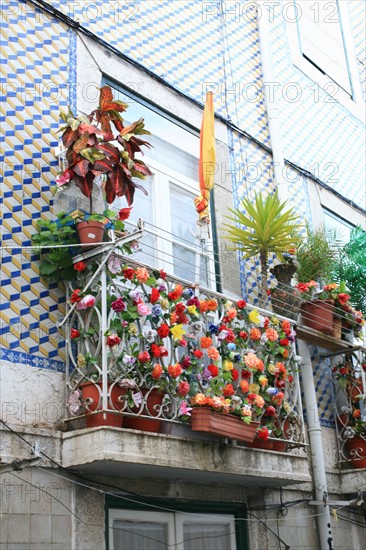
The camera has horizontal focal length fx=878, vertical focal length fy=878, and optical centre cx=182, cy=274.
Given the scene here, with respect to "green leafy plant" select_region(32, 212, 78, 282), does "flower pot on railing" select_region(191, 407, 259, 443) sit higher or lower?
lower

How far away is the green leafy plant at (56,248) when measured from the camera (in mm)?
6770

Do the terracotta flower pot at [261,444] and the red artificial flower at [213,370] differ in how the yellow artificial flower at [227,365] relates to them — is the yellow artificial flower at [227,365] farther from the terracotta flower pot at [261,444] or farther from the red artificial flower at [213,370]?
the terracotta flower pot at [261,444]

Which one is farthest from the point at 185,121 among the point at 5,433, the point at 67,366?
the point at 5,433

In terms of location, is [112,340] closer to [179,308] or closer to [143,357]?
[143,357]

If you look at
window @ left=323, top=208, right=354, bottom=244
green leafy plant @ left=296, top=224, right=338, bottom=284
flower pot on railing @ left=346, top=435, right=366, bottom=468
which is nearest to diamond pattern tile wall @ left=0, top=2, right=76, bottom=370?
green leafy plant @ left=296, top=224, right=338, bottom=284

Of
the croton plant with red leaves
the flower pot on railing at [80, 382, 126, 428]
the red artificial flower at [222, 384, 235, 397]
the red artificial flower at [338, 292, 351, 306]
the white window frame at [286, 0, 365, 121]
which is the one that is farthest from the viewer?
the white window frame at [286, 0, 365, 121]

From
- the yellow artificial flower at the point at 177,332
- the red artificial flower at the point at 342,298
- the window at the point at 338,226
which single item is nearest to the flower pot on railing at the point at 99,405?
the yellow artificial flower at the point at 177,332

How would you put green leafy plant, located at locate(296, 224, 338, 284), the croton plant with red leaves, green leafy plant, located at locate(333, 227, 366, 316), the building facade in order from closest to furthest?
1. the building facade
2. the croton plant with red leaves
3. green leafy plant, located at locate(296, 224, 338, 284)
4. green leafy plant, located at locate(333, 227, 366, 316)

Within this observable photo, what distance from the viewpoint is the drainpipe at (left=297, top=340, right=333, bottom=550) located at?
8703mm

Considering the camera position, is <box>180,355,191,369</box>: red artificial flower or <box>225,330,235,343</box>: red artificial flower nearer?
<box>180,355,191,369</box>: red artificial flower

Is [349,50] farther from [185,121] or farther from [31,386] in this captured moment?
[31,386]

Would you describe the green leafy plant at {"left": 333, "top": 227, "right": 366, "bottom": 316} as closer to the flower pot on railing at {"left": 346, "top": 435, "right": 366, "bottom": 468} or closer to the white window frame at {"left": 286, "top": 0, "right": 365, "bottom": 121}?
the flower pot on railing at {"left": 346, "top": 435, "right": 366, "bottom": 468}

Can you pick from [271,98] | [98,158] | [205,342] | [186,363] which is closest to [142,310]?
[186,363]

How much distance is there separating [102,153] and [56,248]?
A: 2.81 feet
